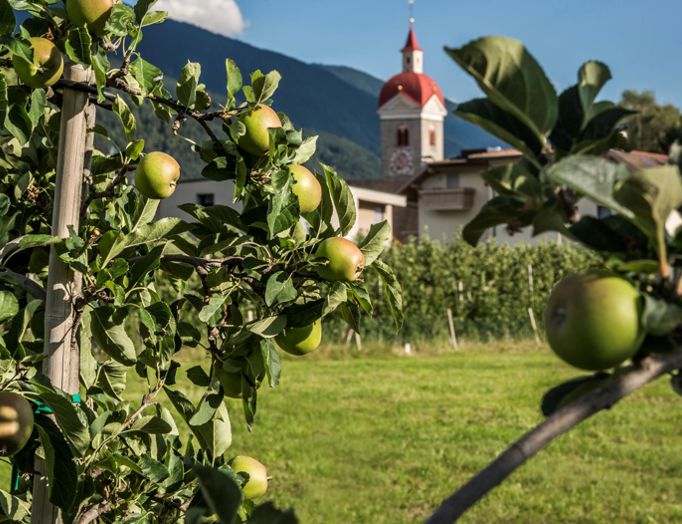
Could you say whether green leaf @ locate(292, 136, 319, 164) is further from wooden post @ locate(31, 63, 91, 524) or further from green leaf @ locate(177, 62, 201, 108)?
wooden post @ locate(31, 63, 91, 524)

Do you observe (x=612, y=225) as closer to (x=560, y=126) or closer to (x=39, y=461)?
(x=560, y=126)

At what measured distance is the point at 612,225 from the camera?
27.3 inches

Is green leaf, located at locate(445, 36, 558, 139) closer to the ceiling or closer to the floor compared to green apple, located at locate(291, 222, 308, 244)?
closer to the ceiling

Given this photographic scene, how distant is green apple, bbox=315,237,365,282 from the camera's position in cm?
138

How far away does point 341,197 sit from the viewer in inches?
57.2

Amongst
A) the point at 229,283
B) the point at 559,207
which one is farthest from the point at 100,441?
the point at 559,207

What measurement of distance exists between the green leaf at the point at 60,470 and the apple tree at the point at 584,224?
0.90m

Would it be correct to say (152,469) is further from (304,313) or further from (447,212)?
(447,212)

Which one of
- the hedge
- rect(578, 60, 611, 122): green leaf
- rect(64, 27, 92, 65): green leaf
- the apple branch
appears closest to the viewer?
the apple branch

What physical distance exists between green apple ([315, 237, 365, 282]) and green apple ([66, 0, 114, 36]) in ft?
1.80

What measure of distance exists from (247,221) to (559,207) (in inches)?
34.4

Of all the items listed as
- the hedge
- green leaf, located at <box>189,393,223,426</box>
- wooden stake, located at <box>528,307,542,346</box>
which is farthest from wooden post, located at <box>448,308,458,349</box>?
green leaf, located at <box>189,393,223,426</box>

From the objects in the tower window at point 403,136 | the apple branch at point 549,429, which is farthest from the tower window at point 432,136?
the apple branch at point 549,429

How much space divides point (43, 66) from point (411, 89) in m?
69.9
